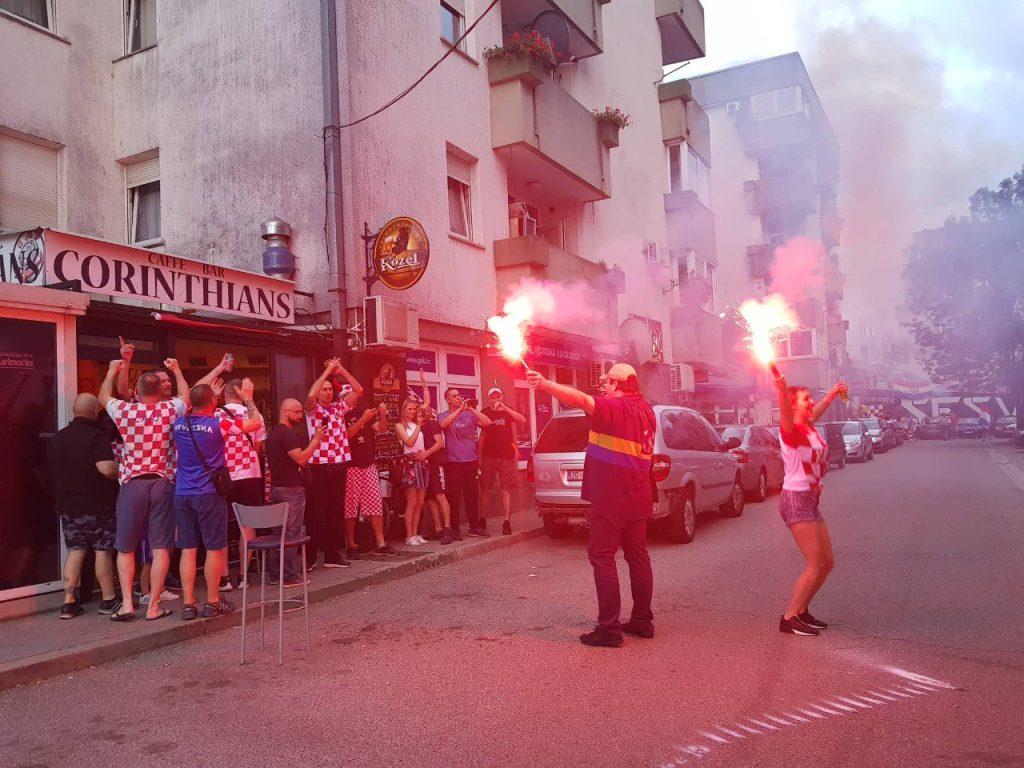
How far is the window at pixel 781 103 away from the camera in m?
13.3

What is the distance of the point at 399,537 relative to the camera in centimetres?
1104

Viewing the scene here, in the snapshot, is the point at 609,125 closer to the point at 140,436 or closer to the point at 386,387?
the point at 386,387

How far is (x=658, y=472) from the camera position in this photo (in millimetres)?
9742

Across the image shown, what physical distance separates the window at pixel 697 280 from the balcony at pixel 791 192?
8.61 ft

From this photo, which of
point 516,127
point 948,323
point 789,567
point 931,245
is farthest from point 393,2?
point 948,323

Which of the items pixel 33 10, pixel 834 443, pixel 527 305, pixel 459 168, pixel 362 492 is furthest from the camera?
pixel 834 443

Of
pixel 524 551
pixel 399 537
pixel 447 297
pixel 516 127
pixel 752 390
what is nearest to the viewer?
pixel 524 551

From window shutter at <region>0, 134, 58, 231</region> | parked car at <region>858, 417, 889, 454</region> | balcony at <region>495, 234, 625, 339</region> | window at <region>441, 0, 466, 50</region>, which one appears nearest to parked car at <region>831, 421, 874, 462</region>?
parked car at <region>858, 417, 889, 454</region>

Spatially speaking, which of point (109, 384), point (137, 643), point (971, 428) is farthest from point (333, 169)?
point (971, 428)

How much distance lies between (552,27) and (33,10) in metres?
8.90

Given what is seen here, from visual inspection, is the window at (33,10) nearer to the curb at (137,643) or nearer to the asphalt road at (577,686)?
the curb at (137,643)

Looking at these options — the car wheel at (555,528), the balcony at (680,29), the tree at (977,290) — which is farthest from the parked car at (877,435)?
the car wheel at (555,528)

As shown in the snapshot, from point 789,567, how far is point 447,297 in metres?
6.86

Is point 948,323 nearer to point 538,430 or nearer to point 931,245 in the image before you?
point 931,245
